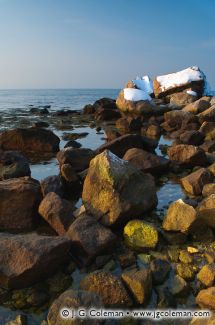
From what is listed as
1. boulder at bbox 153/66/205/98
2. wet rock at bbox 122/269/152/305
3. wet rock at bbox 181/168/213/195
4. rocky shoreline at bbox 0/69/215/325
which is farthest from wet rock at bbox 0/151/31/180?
boulder at bbox 153/66/205/98

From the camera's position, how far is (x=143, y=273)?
5.18m

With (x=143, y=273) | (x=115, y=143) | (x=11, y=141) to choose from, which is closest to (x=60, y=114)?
(x=11, y=141)

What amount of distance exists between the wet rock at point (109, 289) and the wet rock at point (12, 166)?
21.5ft

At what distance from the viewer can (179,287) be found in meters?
5.30

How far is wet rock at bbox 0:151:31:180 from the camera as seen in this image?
10883 millimetres

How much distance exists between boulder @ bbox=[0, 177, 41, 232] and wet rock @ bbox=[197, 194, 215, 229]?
142 inches

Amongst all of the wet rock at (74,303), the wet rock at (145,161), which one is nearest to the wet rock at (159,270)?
the wet rock at (74,303)

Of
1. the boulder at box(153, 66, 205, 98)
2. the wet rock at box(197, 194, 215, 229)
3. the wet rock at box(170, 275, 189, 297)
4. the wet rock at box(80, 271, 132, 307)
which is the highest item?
the boulder at box(153, 66, 205, 98)

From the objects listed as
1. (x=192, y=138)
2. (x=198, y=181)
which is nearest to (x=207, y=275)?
(x=198, y=181)

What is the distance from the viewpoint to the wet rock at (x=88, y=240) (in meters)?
6.04

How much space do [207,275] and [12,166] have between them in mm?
7795

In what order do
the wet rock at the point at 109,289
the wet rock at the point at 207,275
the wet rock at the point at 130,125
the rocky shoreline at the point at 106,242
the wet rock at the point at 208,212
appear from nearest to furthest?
the wet rock at the point at 109,289
the rocky shoreline at the point at 106,242
the wet rock at the point at 207,275
the wet rock at the point at 208,212
the wet rock at the point at 130,125

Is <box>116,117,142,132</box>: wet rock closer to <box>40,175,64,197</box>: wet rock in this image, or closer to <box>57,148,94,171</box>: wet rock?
<box>57,148,94,171</box>: wet rock

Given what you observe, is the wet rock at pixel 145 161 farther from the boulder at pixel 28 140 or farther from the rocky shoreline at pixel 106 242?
the boulder at pixel 28 140
